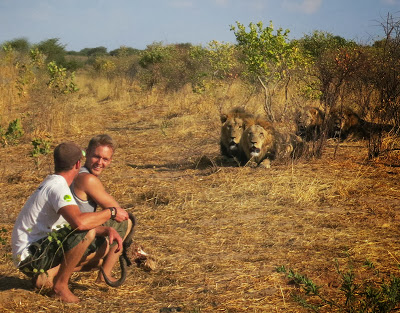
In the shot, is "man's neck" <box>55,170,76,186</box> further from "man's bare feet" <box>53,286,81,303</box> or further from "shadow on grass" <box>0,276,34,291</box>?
"shadow on grass" <box>0,276,34,291</box>

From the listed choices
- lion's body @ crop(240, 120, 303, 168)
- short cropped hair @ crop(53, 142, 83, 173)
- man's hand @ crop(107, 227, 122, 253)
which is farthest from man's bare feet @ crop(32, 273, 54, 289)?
lion's body @ crop(240, 120, 303, 168)

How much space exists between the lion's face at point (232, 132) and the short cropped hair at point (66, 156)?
6461mm

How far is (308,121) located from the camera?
12.2 metres

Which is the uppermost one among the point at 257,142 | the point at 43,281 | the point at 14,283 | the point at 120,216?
the point at 257,142

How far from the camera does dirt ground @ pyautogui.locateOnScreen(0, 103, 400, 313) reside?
15.8ft

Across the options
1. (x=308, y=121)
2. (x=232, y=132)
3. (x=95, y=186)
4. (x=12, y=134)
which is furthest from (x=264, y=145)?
(x=95, y=186)

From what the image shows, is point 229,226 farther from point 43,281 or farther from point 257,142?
point 257,142

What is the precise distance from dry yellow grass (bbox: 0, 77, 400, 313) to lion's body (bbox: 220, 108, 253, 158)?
36cm

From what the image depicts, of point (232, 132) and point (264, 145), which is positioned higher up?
point (232, 132)

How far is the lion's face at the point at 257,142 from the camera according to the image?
10.2 metres

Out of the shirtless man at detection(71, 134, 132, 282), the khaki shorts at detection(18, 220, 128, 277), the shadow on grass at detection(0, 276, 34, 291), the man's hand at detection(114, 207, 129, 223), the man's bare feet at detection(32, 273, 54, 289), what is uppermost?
the shirtless man at detection(71, 134, 132, 282)

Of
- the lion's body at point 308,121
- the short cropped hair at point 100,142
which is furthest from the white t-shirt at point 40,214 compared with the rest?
the lion's body at point 308,121

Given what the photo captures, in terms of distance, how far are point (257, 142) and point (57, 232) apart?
20.2 ft

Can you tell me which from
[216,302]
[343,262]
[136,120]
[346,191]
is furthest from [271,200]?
[136,120]
